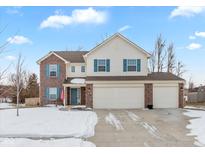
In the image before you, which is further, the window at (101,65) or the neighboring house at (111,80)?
the window at (101,65)

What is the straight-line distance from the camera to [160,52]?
31.4 m

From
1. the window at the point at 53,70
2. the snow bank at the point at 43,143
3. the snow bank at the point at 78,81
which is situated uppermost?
the window at the point at 53,70

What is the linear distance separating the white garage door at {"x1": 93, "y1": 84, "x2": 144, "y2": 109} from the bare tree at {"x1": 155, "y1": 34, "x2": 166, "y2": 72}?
10333 mm

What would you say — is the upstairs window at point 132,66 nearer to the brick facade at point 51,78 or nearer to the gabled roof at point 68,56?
the gabled roof at point 68,56

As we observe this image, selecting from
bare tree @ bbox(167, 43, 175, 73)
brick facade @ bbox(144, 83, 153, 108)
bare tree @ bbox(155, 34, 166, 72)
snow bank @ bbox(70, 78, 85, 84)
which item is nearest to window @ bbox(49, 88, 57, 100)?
snow bank @ bbox(70, 78, 85, 84)

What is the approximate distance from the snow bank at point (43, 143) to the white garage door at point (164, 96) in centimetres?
1314

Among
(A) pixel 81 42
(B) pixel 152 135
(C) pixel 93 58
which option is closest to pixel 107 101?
(C) pixel 93 58

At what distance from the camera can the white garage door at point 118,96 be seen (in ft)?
70.6

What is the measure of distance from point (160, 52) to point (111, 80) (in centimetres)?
1187

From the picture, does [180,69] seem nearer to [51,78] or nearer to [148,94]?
[148,94]

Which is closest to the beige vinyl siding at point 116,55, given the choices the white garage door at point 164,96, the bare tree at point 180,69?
the white garage door at point 164,96

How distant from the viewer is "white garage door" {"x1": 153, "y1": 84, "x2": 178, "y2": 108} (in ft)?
71.4

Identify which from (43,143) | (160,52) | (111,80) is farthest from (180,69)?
(43,143)

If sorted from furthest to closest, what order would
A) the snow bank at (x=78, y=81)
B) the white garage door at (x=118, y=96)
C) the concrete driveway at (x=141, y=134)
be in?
the snow bank at (x=78, y=81), the white garage door at (x=118, y=96), the concrete driveway at (x=141, y=134)
